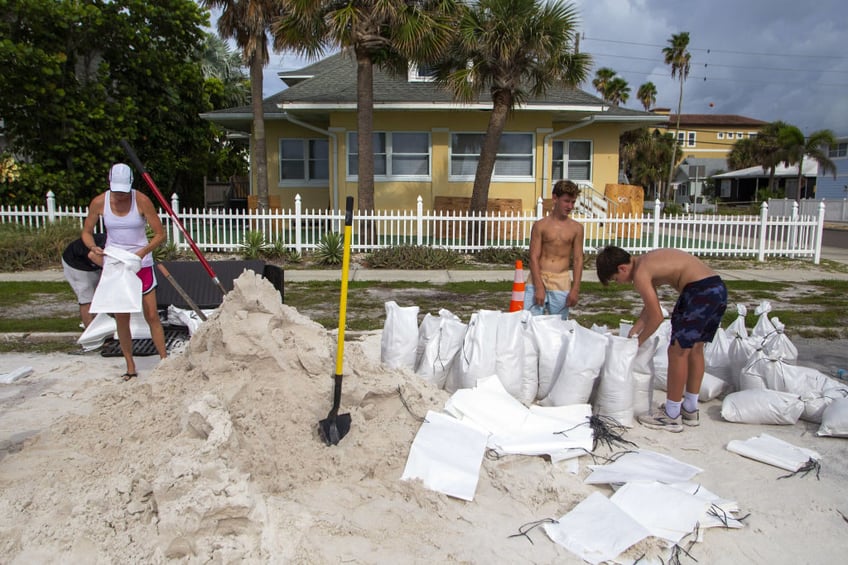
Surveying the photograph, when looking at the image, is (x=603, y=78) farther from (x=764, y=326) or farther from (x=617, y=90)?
(x=764, y=326)

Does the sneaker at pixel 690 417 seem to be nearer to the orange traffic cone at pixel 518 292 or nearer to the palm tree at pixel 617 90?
the orange traffic cone at pixel 518 292

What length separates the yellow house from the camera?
1861 centimetres

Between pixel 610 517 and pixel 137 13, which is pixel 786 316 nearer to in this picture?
pixel 610 517

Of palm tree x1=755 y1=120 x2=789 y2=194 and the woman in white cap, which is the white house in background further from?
the woman in white cap

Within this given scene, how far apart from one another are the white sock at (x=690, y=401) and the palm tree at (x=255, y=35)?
13.1 meters

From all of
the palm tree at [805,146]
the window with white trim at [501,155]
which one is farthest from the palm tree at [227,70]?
the palm tree at [805,146]

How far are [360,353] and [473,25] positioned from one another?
1263 cm

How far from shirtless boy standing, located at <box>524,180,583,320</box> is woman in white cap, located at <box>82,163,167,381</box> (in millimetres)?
3251

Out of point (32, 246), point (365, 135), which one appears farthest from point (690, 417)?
point (32, 246)

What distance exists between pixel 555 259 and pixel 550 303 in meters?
0.40

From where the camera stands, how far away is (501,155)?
1952cm

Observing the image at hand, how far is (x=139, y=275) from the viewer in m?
5.60

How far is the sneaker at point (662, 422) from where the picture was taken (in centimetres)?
466

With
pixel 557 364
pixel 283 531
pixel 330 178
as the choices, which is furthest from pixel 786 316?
pixel 330 178
